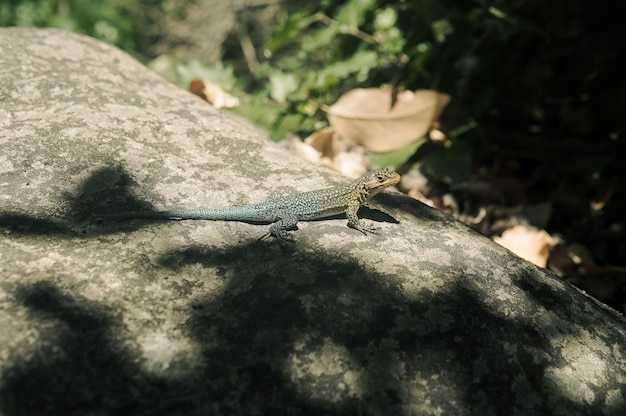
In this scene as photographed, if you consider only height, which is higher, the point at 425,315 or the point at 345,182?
the point at 425,315

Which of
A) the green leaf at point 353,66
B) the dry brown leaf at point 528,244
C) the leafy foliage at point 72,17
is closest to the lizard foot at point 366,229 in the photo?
the dry brown leaf at point 528,244

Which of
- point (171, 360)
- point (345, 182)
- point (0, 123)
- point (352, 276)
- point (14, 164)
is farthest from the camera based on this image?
point (345, 182)

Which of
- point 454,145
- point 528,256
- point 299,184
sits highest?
point 299,184

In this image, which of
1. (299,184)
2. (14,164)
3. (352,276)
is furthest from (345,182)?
(14,164)

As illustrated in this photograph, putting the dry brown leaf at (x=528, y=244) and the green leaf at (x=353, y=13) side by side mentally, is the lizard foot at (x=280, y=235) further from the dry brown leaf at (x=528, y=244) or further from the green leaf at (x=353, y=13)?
the green leaf at (x=353, y=13)

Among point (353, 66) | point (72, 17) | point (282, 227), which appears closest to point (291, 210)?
point (282, 227)

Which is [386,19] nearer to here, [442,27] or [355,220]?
[442,27]

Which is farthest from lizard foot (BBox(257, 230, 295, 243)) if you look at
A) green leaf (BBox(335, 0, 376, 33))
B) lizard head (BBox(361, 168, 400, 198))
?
green leaf (BBox(335, 0, 376, 33))

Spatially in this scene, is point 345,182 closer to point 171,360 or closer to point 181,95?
point 181,95
